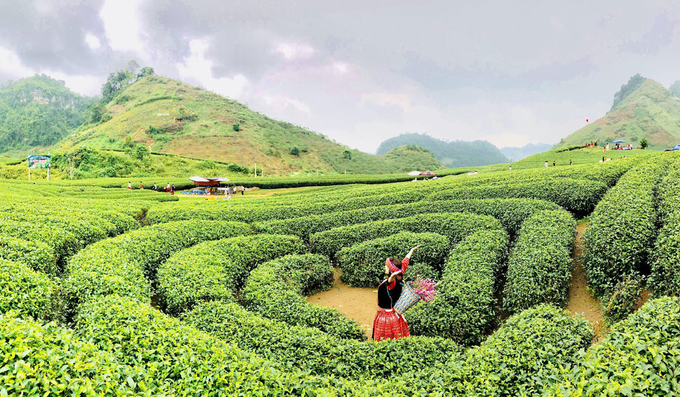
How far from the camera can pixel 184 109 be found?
90.0 meters

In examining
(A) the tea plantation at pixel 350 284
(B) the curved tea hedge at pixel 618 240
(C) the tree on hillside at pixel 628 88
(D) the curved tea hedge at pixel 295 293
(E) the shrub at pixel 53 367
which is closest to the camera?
(E) the shrub at pixel 53 367

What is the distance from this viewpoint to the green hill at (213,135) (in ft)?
240

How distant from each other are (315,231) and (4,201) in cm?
1201

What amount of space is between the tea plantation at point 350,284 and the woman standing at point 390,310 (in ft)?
1.82

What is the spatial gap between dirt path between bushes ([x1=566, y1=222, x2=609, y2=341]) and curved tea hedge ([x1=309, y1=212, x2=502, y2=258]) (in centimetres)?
318

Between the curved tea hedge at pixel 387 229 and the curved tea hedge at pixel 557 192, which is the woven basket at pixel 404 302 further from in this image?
the curved tea hedge at pixel 557 192

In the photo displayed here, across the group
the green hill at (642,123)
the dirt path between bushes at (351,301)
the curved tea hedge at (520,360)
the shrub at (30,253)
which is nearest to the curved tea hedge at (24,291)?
the shrub at (30,253)

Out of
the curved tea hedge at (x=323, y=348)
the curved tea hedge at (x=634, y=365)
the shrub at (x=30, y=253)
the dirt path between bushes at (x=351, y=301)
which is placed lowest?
the dirt path between bushes at (x=351, y=301)

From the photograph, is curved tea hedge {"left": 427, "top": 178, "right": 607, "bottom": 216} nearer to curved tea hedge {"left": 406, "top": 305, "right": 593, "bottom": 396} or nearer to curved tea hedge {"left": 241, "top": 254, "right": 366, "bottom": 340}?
curved tea hedge {"left": 241, "top": 254, "right": 366, "bottom": 340}

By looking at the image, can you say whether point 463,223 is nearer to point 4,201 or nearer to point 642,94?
point 4,201

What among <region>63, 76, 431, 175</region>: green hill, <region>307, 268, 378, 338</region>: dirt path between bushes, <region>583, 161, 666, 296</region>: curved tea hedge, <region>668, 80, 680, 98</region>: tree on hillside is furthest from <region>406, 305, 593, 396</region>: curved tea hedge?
<region>668, 80, 680, 98</region>: tree on hillside

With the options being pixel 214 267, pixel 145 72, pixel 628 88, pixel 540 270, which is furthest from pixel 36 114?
pixel 628 88

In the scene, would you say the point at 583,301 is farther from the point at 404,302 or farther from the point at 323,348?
the point at 323,348

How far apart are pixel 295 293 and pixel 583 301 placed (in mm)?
7021
